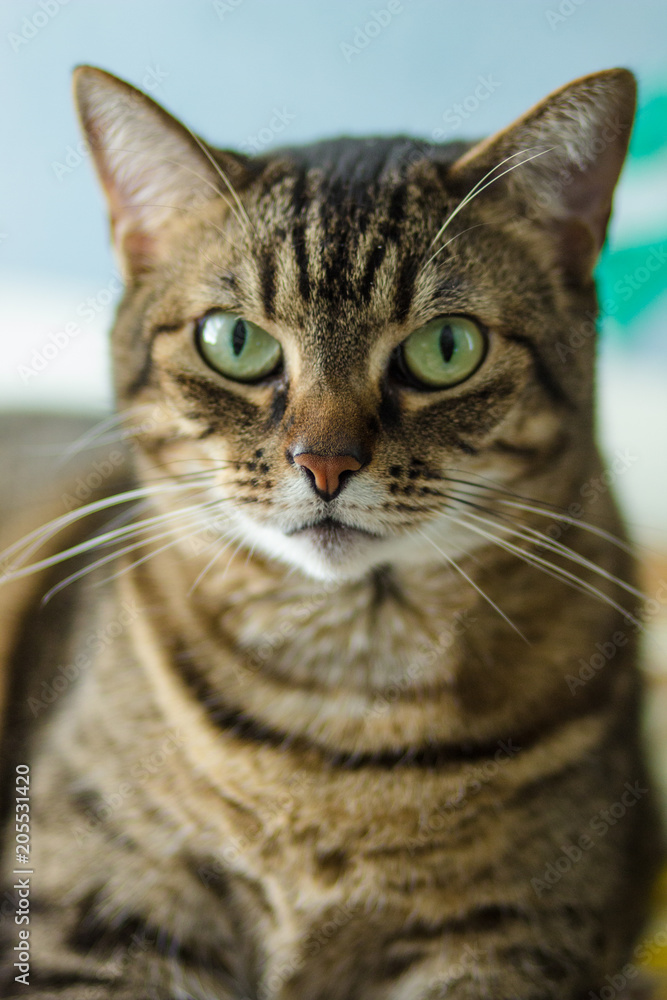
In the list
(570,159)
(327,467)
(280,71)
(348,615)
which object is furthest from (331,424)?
(280,71)

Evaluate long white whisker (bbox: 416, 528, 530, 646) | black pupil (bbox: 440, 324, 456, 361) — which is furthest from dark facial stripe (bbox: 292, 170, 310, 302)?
long white whisker (bbox: 416, 528, 530, 646)

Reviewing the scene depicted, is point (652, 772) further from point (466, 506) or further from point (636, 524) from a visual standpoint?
point (466, 506)

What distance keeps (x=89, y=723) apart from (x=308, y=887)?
0.28 m

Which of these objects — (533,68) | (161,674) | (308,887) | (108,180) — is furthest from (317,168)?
(308,887)

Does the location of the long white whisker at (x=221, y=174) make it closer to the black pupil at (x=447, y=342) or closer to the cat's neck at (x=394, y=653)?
the black pupil at (x=447, y=342)

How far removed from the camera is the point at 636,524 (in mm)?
942

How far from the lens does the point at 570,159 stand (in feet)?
2.31

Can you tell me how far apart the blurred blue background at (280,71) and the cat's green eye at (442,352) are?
24cm

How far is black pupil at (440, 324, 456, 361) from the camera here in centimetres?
67

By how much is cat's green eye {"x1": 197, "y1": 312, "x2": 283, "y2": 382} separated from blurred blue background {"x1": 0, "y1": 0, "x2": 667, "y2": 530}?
0.61 ft

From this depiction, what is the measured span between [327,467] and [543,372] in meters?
0.25

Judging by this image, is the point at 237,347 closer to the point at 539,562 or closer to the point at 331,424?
the point at 331,424

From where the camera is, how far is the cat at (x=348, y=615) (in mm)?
671

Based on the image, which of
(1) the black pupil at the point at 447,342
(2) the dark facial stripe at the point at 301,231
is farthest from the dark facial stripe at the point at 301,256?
(1) the black pupil at the point at 447,342
